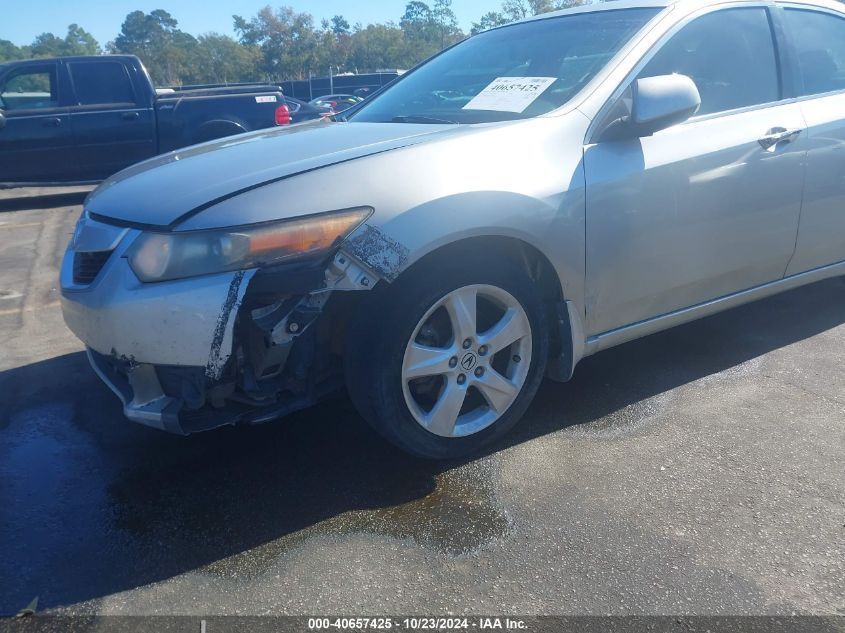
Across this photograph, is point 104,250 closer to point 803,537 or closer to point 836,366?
point 803,537

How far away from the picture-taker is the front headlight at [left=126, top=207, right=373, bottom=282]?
234 cm

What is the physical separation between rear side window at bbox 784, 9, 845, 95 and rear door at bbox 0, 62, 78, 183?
332 inches

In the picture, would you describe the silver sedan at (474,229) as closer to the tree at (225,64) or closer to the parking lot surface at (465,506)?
the parking lot surface at (465,506)

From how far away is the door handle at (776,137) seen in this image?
11.0 ft

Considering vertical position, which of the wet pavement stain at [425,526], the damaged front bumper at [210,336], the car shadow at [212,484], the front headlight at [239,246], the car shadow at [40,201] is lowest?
the wet pavement stain at [425,526]

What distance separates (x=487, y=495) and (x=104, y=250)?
1562mm

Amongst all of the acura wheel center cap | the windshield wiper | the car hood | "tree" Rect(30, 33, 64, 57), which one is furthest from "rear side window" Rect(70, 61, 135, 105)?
"tree" Rect(30, 33, 64, 57)

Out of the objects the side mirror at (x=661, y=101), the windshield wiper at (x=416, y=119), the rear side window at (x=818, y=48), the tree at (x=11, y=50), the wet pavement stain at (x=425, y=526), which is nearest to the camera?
the wet pavement stain at (x=425, y=526)

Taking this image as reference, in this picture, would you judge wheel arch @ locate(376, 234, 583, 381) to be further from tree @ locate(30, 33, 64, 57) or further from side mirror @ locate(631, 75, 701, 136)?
tree @ locate(30, 33, 64, 57)

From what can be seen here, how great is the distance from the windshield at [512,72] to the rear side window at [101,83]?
6.88m

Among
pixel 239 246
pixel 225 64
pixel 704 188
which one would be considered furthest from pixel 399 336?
pixel 225 64

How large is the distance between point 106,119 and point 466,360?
839 centimetres

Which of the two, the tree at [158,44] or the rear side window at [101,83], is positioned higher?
the tree at [158,44]

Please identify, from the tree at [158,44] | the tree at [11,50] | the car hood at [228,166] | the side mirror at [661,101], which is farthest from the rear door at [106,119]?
the tree at [11,50]
